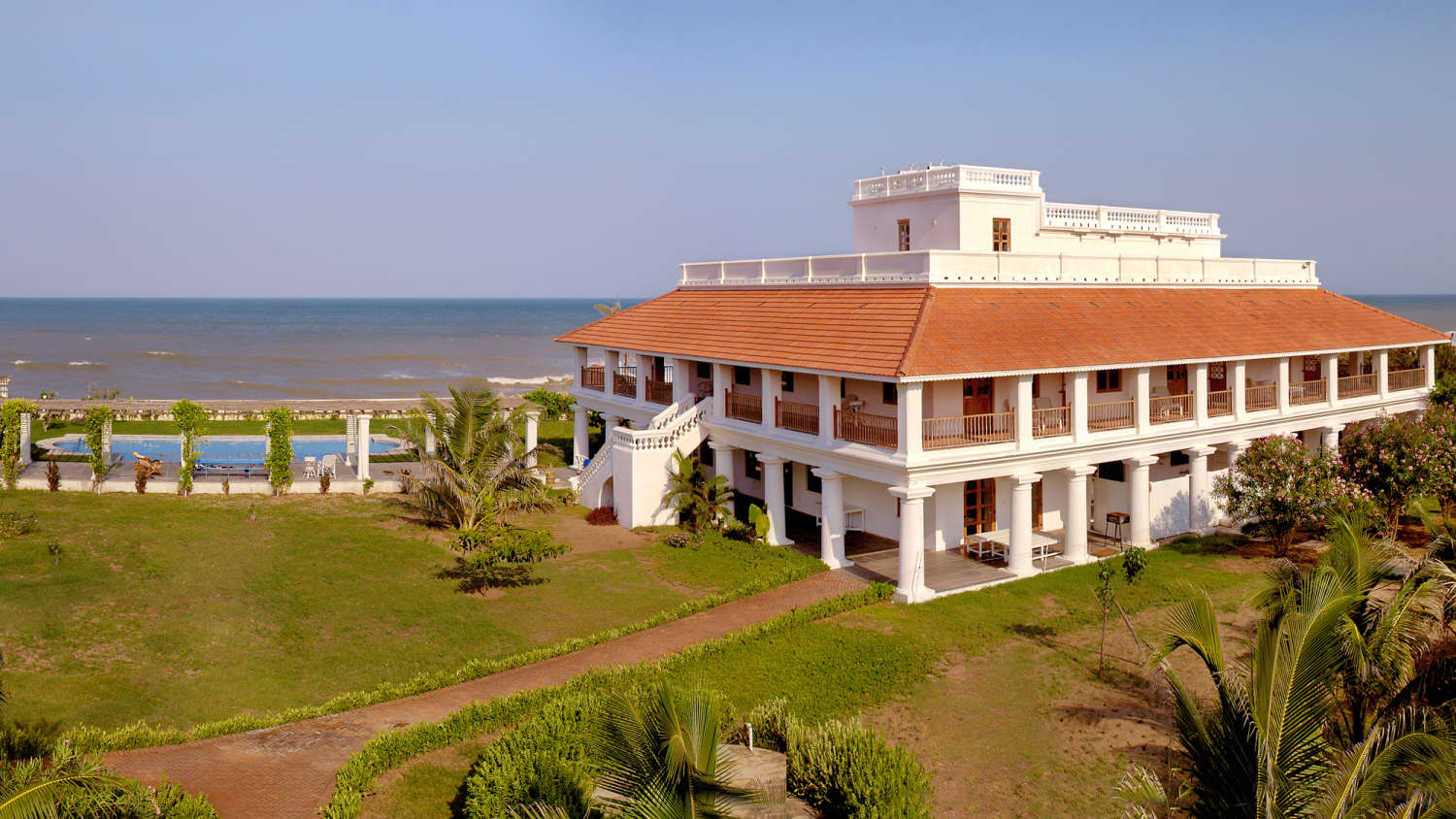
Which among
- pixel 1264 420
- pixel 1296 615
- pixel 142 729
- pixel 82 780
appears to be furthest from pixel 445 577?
pixel 1264 420

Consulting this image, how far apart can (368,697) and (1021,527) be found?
13.1 m

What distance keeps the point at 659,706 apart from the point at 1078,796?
700 cm

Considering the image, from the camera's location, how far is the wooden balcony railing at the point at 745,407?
83.4 ft

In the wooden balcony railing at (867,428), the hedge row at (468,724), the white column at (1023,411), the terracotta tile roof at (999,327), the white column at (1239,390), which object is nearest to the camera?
the hedge row at (468,724)

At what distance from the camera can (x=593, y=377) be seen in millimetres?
35188

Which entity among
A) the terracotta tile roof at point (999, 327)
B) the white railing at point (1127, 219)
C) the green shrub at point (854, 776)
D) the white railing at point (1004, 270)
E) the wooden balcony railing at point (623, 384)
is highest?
the white railing at point (1127, 219)

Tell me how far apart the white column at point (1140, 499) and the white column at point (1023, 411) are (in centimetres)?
372

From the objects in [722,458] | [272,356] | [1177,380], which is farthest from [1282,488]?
[272,356]

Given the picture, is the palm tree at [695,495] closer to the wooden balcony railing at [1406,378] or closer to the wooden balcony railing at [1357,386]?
the wooden balcony railing at [1357,386]

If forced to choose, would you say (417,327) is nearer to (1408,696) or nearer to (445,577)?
(445,577)

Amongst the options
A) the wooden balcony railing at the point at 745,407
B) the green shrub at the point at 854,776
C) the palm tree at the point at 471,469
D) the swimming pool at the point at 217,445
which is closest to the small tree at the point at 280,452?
the palm tree at the point at 471,469

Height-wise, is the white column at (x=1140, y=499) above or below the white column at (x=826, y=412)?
below

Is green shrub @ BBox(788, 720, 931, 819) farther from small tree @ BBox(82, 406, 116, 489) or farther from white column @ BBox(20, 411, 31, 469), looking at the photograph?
white column @ BBox(20, 411, 31, 469)

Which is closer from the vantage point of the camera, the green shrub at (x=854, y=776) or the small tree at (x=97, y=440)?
the green shrub at (x=854, y=776)
